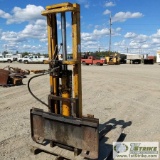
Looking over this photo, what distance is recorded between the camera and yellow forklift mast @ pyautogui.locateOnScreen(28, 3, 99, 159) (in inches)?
146

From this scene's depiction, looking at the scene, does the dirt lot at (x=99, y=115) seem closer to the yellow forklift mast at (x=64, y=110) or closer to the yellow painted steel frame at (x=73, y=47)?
the yellow forklift mast at (x=64, y=110)

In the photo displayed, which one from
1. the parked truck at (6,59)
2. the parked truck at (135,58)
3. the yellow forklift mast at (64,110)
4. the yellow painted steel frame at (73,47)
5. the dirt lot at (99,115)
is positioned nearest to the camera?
the yellow forklift mast at (64,110)

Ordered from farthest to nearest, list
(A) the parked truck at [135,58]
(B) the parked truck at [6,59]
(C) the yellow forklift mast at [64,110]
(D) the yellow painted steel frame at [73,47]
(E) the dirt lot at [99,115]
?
Result: (B) the parked truck at [6,59]
(A) the parked truck at [135,58]
(E) the dirt lot at [99,115]
(D) the yellow painted steel frame at [73,47]
(C) the yellow forklift mast at [64,110]

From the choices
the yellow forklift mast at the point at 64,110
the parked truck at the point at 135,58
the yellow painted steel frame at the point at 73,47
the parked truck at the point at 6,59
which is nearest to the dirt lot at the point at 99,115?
the yellow forklift mast at the point at 64,110

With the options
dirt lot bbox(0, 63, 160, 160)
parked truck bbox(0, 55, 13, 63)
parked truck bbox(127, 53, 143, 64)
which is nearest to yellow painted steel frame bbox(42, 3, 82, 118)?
dirt lot bbox(0, 63, 160, 160)

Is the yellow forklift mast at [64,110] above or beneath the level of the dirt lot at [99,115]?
above

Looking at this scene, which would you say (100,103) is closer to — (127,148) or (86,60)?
(127,148)

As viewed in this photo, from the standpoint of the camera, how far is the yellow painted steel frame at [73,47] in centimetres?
390

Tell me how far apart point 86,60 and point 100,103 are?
2921 centimetres

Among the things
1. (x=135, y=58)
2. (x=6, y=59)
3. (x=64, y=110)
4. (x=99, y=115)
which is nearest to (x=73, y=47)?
(x=64, y=110)

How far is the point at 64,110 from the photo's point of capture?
4.25m

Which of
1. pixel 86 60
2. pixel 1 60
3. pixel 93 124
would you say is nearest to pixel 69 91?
pixel 93 124

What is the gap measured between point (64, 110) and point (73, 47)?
3.83ft

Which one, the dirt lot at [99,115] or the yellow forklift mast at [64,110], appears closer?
the yellow forklift mast at [64,110]
